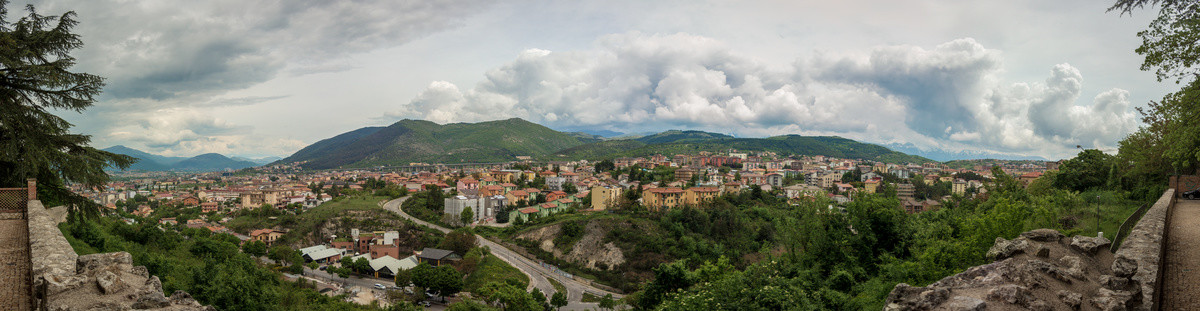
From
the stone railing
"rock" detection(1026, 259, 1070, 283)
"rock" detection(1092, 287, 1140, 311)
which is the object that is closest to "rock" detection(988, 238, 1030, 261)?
the stone railing

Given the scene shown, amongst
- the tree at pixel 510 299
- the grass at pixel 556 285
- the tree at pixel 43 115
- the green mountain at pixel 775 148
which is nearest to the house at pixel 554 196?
the grass at pixel 556 285

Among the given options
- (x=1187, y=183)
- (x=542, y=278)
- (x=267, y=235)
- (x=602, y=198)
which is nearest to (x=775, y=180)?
(x=602, y=198)

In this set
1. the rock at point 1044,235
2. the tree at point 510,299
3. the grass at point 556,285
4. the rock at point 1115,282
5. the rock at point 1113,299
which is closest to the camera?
the rock at point 1113,299

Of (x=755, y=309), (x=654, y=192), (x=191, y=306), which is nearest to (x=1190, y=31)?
(x=755, y=309)

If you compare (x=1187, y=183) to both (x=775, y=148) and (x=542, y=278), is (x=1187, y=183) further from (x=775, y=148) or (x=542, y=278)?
(x=775, y=148)

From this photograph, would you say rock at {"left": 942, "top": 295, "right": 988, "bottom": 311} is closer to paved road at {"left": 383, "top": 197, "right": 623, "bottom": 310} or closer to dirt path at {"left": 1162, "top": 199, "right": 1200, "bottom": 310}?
dirt path at {"left": 1162, "top": 199, "right": 1200, "bottom": 310}

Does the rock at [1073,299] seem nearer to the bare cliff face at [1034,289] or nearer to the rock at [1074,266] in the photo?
the bare cliff face at [1034,289]

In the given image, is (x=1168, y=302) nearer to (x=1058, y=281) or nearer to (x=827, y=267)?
(x=1058, y=281)
